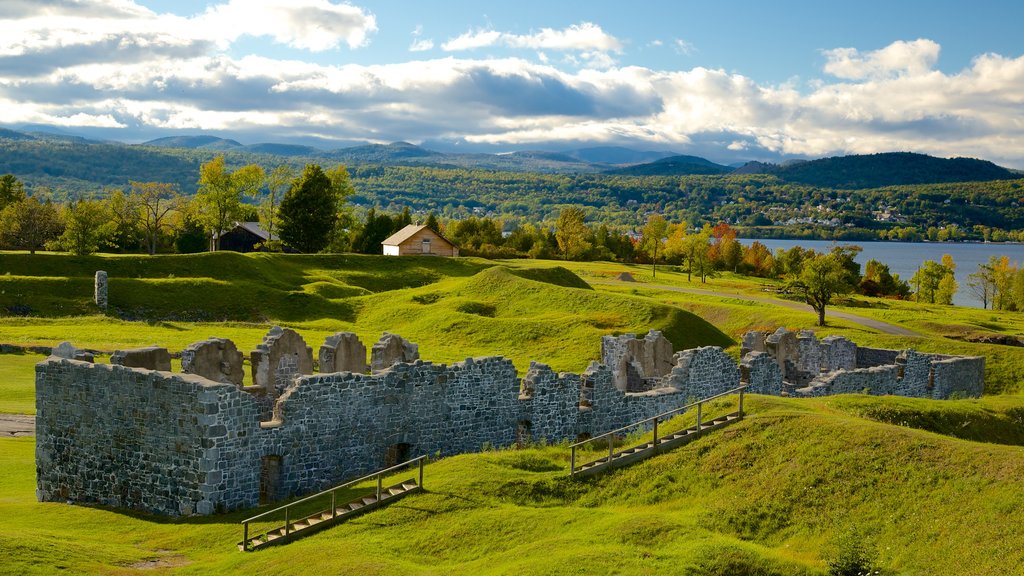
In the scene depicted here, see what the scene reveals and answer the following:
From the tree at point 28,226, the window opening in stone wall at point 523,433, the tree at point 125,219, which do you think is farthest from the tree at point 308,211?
the window opening in stone wall at point 523,433

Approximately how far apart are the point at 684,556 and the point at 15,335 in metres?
45.9

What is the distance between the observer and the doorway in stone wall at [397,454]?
2470 cm

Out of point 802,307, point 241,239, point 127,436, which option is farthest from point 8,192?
point 127,436

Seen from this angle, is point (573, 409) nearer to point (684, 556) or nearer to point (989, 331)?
point (684, 556)

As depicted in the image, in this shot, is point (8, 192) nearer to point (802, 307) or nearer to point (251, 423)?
point (802, 307)

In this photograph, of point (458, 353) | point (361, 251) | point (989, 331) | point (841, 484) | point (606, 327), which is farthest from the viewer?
point (361, 251)

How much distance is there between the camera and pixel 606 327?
52.6 meters

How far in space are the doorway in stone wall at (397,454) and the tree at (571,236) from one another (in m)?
102

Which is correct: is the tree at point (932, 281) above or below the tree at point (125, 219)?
below

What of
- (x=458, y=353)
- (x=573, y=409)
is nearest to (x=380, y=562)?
(x=573, y=409)

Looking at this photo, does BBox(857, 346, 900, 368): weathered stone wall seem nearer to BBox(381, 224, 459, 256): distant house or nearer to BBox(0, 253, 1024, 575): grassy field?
BBox(0, 253, 1024, 575): grassy field

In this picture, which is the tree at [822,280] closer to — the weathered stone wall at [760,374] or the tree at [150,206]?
the weathered stone wall at [760,374]

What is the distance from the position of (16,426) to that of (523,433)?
1775 centimetres

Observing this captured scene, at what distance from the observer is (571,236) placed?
12769 cm
